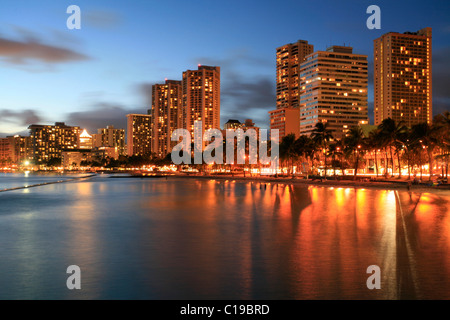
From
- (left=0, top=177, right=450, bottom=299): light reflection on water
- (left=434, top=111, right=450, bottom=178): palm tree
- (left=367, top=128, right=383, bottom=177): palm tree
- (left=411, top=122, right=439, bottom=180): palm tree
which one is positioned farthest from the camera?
(left=367, top=128, right=383, bottom=177): palm tree

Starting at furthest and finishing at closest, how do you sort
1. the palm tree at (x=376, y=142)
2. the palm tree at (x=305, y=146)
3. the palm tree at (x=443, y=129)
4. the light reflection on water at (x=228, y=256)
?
1. the palm tree at (x=305, y=146)
2. the palm tree at (x=376, y=142)
3. the palm tree at (x=443, y=129)
4. the light reflection on water at (x=228, y=256)

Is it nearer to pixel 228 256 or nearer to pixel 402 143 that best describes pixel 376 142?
pixel 402 143

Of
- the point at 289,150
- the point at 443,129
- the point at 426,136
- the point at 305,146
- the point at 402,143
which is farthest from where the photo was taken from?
the point at 289,150

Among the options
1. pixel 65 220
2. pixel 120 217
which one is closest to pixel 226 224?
pixel 120 217

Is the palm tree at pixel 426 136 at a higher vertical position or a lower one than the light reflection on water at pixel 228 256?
higher

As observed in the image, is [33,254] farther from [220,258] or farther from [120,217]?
[120,217]

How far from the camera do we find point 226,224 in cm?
2483

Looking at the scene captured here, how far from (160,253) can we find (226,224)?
29.9 ft

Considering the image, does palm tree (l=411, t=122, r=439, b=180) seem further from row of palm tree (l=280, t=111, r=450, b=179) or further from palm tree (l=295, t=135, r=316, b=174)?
palm tree (l=295, t=135, r=316, b=174)

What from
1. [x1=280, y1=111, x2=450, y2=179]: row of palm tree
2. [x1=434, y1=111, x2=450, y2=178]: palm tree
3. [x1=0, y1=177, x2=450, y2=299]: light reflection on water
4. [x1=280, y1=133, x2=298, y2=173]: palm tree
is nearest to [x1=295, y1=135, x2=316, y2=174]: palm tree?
[x1=280, y1=111, x2=450, y2=179]: row of palm tree

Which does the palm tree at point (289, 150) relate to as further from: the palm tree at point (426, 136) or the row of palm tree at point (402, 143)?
the palm tree at point (426, 136)

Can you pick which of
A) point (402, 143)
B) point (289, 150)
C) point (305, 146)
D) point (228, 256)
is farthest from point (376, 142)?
point (228, 256)

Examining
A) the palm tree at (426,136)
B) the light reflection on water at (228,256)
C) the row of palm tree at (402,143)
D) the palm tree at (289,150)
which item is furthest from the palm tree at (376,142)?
the light reflection on water at (228,256)

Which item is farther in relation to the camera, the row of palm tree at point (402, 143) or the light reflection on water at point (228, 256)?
the row of palm tree at point (402, 143)
